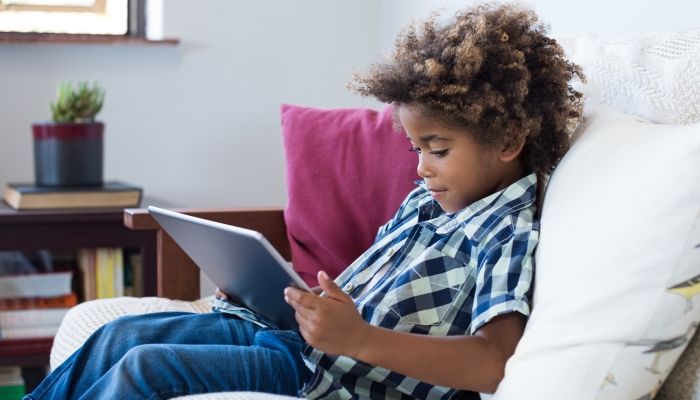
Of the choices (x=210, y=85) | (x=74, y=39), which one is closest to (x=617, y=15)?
(x=210, y=85)

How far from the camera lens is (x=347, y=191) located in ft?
4.09

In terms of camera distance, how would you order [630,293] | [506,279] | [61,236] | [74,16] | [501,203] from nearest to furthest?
Answer: [630,293] → [506,279] → [501,203] → [61,236] → [74,16]

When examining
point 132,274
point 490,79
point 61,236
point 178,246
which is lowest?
point 132,274

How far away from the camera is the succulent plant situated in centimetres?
168

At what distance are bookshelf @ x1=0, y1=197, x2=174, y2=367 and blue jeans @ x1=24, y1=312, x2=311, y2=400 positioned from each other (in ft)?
2.12

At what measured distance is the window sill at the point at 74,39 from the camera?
Result: 1780 millimetres

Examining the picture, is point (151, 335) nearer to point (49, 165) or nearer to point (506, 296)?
point (506, 296)

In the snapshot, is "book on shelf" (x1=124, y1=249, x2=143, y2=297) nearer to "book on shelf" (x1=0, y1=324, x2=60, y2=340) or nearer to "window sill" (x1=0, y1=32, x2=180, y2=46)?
"book on shelf" (x1=0, y1=324, x2=60, y2=340)

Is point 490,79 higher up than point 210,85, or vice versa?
point 490,79

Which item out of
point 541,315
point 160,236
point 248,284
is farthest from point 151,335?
point 541,315

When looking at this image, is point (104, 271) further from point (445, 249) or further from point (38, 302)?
point (445, 249)

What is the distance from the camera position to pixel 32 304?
1.64 m

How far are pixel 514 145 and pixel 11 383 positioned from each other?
1288mm

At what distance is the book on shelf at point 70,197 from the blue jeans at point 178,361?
678 mm
